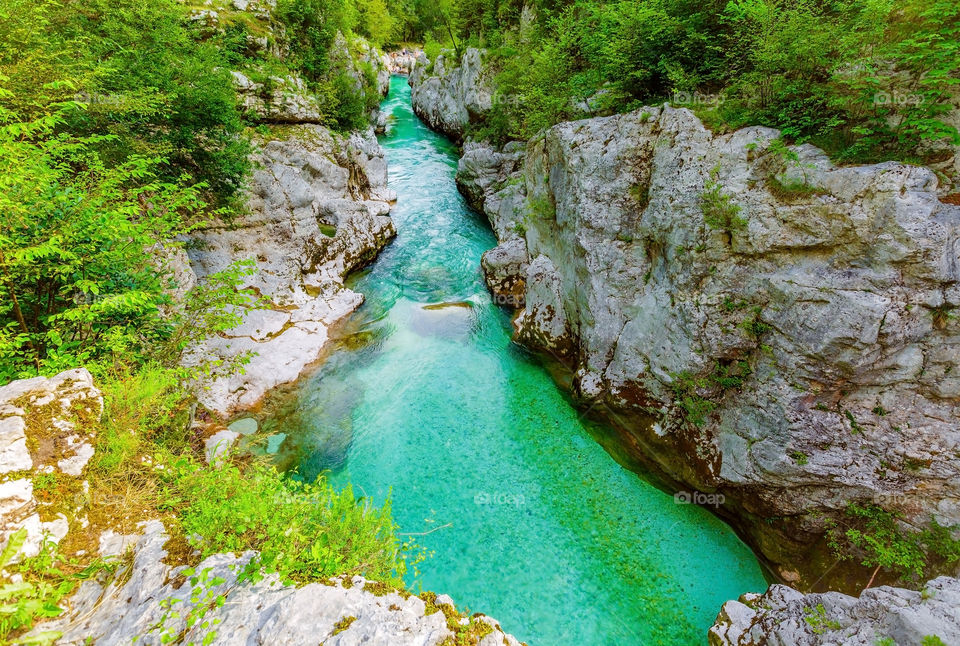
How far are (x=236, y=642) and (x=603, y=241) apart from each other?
8.55 m

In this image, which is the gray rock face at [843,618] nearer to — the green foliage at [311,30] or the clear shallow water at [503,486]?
the clear shallow water at [503,486]

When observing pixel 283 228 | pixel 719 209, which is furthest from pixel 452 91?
pixel 719 209

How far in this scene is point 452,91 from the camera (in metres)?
24.3

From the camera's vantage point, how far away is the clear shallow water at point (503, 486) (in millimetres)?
5715

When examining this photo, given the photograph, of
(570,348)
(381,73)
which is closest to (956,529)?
(570,348)

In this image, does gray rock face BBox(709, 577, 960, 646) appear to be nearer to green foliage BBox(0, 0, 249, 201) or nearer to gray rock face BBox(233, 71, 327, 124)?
green foliage BBox(0, 0, 249, 201)

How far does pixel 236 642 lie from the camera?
2502 millimetres

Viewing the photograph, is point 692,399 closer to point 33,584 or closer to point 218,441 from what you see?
point 33,584

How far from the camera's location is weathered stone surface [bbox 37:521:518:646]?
8.21 ft

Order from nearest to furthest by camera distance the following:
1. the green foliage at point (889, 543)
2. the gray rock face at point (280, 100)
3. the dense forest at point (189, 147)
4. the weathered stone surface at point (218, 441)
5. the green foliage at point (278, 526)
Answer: the green foliage at point (278, 526) → the dense forest at point (189, 147) → the green foliage at point (889, 543) → the weathered stone surface at point (218, 441) → the gray rock face at point (280, 100)

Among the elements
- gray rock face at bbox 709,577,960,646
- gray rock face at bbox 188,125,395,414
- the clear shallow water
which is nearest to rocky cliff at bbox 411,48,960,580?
the clear shallow water

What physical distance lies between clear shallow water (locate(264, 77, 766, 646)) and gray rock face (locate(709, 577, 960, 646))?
0.65 m

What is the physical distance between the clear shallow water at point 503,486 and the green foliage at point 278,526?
8.50ft

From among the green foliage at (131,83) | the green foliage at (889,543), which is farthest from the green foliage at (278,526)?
the green foliage at (889,543)
